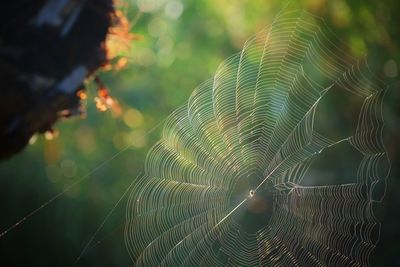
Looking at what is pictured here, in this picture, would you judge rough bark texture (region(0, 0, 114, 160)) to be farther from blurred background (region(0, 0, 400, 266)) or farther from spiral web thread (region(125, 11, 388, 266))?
blurred background (region(0, 0, 400, 266))

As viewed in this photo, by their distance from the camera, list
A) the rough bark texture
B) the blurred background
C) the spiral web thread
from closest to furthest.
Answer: the rough bark texture, the spiral web thread, the blurred background

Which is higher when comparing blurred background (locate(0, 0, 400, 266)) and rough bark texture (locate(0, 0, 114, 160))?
blurred background (locate(0, 0, 400, 266))

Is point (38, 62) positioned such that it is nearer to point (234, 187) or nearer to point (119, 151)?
point (234, 187)

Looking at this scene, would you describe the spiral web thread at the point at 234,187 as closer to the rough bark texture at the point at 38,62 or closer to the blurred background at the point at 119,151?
the blurred background at the point at 119,151

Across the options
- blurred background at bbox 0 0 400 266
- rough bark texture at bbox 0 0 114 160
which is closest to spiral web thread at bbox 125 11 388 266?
blurred background at bbox 0 0 400 266

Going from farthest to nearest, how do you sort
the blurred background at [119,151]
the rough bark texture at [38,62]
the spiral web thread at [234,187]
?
the blurred background at [119,151], the spiral web thread at [234,187], the rough bark texture at [38,62]

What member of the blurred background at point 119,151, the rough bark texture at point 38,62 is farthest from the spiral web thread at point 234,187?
the rough bark texture at point 38,62

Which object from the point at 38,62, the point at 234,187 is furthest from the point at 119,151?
the point at 38,62
